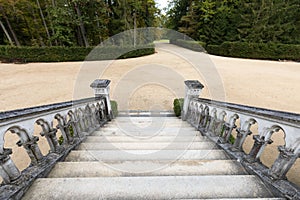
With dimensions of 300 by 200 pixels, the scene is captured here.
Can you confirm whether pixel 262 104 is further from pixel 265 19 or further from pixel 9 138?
pixel 265 19

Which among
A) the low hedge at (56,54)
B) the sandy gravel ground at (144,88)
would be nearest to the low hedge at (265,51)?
the sandy gravel ground at (144,88)

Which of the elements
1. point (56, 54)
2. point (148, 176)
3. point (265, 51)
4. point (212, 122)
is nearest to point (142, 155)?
point (148, 176)

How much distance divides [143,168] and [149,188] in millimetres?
312

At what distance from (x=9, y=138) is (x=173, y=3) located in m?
33.5

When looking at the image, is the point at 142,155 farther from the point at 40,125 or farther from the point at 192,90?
the point at 192,90

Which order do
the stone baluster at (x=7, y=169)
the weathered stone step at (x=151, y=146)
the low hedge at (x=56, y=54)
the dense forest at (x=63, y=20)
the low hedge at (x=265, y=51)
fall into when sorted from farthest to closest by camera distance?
the low hedge at (x=265, y=51) → the dense forest at (x=63, y=20) → the low hedge at (x=56, y=54) → the weathered stone step at (x=151, y=146) → the stone baluster at (x=7, y=169)

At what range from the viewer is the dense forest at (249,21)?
16.9m

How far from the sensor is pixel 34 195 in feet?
3.41

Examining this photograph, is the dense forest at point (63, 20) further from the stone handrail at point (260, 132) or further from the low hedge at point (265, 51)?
the stone handrail at point (260, 132)

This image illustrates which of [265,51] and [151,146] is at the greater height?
[265,51]

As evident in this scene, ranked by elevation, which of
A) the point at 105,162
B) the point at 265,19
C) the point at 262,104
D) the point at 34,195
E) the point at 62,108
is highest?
the point at 265,19

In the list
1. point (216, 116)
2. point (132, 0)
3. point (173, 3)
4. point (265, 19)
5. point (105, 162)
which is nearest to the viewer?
point (105, 162)

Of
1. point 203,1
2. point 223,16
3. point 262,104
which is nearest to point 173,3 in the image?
point 203,1

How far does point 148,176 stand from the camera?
1253 millimetres
